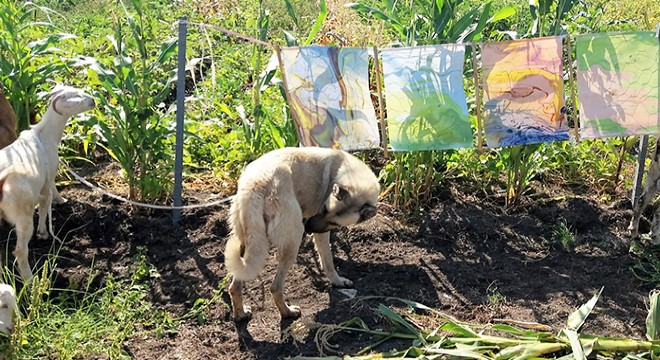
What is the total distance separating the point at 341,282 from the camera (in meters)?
5.86

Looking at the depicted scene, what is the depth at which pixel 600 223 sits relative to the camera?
6766 millimetres

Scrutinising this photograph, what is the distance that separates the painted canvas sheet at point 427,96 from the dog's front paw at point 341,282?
1.19m

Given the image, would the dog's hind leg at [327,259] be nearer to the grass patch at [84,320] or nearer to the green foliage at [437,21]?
the grass patch at [84,320]

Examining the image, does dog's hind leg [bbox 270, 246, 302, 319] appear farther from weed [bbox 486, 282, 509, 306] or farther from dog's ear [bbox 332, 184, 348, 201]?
weed [bbox 486, 282, 509, 306]

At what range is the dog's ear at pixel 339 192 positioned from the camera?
535 cm

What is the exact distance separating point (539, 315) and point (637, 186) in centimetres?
191

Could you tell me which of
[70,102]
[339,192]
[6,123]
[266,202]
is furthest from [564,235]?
[6,123]

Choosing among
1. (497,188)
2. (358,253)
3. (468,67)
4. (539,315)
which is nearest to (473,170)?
(497,188)

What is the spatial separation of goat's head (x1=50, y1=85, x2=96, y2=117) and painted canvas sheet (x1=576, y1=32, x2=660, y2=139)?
12.4 feet

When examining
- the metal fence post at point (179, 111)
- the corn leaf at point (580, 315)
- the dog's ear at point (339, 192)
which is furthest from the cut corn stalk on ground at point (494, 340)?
the metal fence post at point (179, 111)

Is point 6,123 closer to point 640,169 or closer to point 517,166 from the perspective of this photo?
point 517,166

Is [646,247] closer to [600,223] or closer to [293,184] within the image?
[600,223]

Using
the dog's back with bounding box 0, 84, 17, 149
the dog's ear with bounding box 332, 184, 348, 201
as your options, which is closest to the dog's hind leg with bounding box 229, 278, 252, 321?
the dog's ear with bounding box 332, 184, 348, 201

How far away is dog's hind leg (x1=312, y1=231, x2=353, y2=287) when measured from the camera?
5.82 metres
